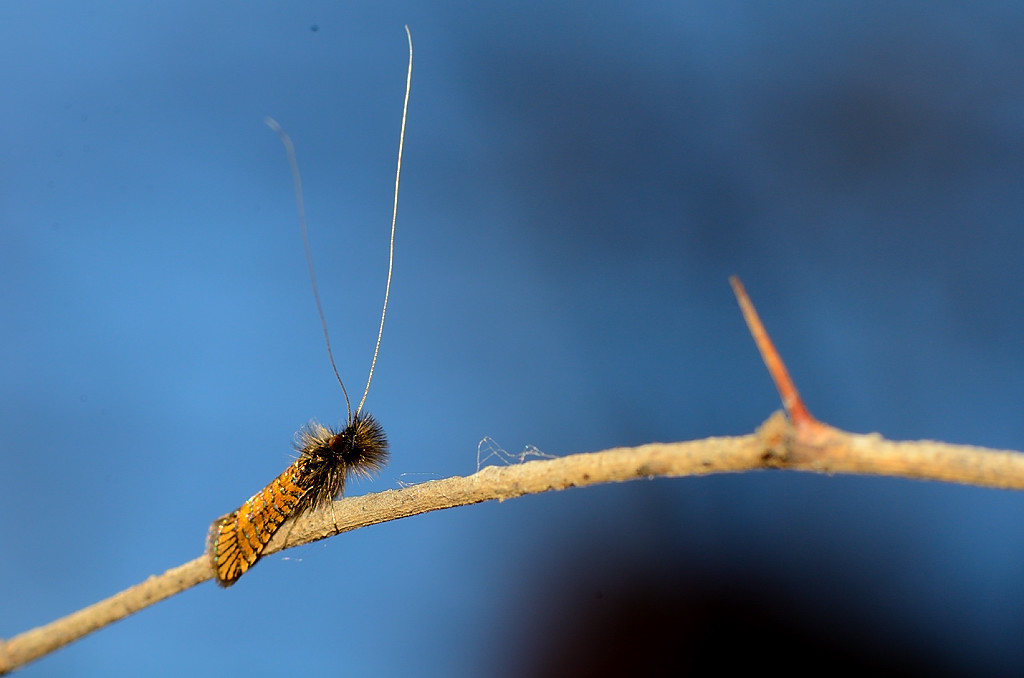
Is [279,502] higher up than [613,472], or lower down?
higher up

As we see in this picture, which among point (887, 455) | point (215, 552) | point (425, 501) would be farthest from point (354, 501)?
point (887, 455)

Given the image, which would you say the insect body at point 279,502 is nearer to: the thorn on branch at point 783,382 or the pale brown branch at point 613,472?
the pale brown branch at point 613,472

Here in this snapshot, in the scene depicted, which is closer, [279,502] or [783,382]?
[783,382]

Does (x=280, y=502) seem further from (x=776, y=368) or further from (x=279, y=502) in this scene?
Result: (x=776, y=368)

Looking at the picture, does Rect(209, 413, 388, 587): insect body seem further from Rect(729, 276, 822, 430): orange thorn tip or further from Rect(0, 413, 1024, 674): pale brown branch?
Rect(729, 276, 822, 430): orange thorn tip

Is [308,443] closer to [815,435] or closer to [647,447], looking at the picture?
[647,447]

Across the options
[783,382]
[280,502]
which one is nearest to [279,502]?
[280,502]
